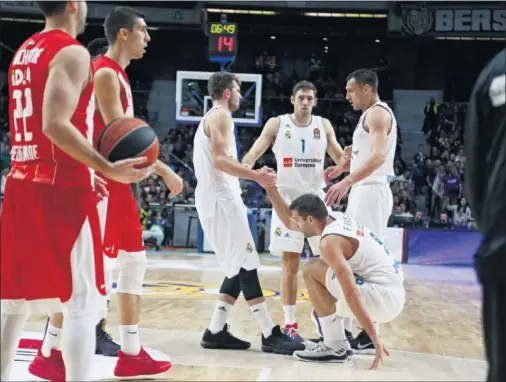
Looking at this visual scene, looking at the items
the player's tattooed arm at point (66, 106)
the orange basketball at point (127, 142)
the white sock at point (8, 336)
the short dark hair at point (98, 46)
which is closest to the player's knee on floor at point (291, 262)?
the short dark hair at point (98, 46)

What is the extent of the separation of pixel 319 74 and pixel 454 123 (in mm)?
4678

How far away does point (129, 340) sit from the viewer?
4.35 meters

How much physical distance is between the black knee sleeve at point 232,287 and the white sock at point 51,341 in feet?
4.76

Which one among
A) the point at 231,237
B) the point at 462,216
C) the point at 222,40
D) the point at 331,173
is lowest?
the point at 462,216

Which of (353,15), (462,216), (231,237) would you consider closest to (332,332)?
(231,237)

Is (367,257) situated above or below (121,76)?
below

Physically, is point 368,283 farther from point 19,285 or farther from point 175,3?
point 175,3

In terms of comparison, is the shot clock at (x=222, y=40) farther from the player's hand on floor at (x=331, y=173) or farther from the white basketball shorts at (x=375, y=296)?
the white basketball shorts at (x=375, y=296)

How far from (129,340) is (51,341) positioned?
454 millimetres

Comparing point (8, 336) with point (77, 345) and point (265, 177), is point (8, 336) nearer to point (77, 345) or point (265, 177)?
point (77, 345)

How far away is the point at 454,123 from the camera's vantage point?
21906 mm

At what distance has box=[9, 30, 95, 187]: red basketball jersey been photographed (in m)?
3.08

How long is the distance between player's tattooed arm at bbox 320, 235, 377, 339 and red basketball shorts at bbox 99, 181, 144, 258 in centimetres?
120

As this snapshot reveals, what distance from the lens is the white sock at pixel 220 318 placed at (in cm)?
529
